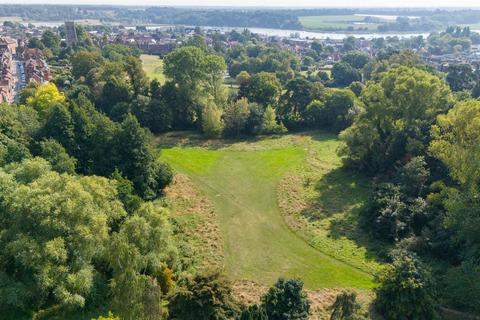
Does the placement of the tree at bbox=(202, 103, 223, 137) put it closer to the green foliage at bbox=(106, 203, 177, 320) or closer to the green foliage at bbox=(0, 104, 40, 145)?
the green foliage at bbox=(0, 104, 40, 145)

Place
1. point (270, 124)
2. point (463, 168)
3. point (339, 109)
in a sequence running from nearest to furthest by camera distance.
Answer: point (463, 168)
point (270, 124)
point (339, 109)

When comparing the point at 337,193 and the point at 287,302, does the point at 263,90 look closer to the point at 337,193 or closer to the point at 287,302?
the point at 337,193

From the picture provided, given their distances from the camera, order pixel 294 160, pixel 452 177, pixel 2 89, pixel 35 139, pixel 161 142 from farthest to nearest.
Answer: pixel 2 89 < pixel 161 142 < pixel 294 160 < pixel 35 139 < pixel 452 177

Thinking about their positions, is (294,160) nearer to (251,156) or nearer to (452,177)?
(251,156)

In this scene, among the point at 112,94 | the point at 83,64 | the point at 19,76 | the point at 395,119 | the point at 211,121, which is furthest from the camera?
the point at 19,76

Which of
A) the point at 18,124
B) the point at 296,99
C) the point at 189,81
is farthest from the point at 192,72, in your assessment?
the point at 18,124

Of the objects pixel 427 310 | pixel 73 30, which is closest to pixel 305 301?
pixel 427 310
